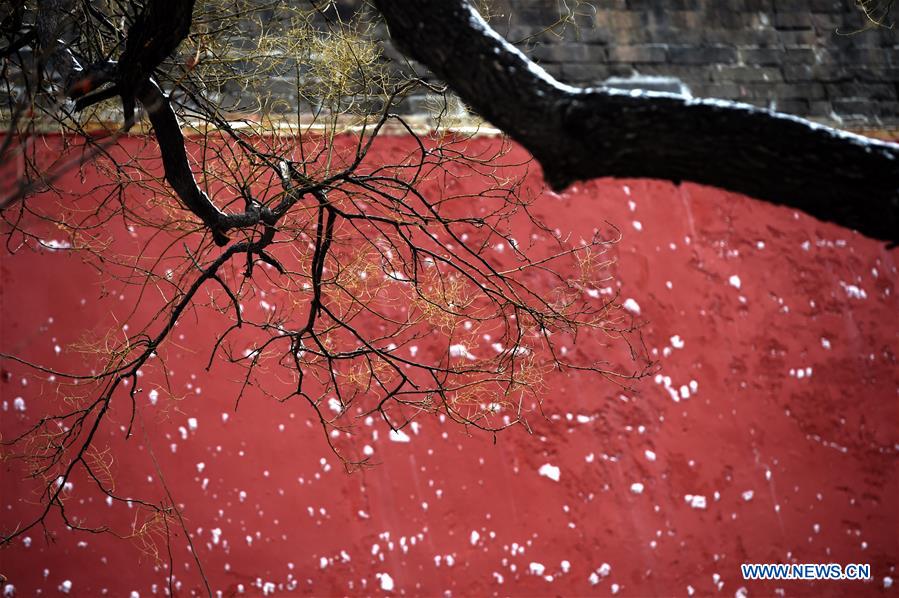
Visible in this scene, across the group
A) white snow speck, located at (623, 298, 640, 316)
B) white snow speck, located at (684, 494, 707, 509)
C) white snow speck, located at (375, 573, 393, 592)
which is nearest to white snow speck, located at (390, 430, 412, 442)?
white snow speck, located at (375, 573, 393, 592)

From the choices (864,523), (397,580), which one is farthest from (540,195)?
(864,523)

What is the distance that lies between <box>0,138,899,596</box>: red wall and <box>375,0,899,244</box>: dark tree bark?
2.80m

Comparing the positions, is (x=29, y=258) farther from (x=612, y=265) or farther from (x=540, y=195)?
(x=612, y=265)

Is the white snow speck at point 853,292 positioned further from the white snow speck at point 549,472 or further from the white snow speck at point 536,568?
the white snow speck at point 536,568

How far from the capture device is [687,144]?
1943 mm

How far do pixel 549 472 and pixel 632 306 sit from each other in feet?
3.07

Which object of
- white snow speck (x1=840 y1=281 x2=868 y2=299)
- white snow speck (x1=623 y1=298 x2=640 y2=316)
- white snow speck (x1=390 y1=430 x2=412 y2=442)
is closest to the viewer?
white snow speck (x1=390 y1=430 x2=412 y2=442)

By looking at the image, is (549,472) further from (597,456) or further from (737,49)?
(737,49)

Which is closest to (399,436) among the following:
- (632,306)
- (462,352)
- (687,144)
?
(462,352)

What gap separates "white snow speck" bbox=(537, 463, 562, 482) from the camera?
477 cm

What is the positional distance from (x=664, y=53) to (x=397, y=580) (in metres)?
3.19

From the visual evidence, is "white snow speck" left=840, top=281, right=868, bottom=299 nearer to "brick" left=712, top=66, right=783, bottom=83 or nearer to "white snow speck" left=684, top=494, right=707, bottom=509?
"brick" left=712, top=66, right=783, bottom=83

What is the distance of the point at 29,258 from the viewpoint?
4539mm

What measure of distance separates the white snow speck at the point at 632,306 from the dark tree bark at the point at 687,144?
3.02 m
